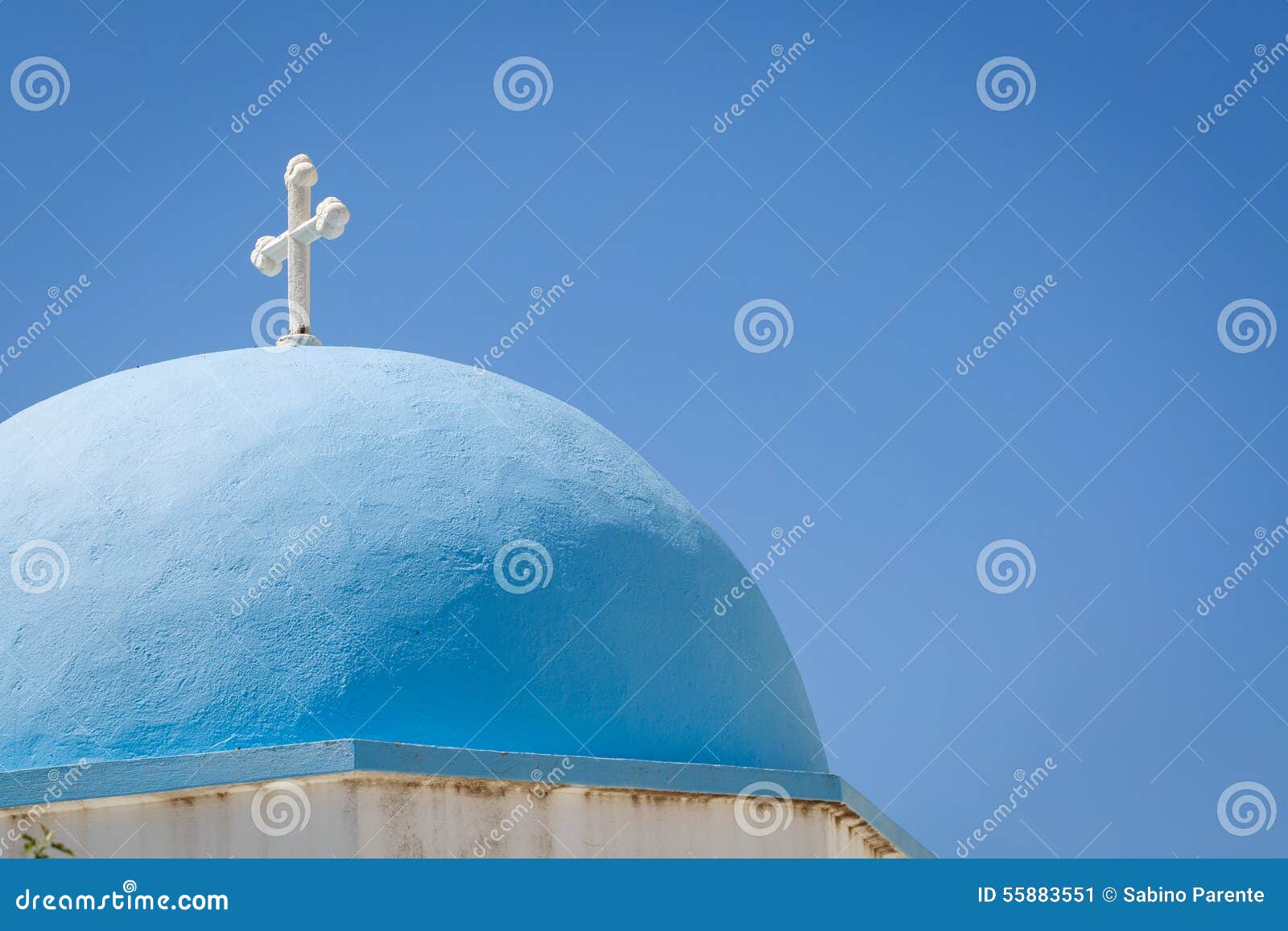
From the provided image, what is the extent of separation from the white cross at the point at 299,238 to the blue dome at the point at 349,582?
3.50 ft

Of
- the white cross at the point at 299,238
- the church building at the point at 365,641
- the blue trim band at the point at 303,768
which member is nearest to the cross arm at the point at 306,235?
the white cross at the point at 299,238

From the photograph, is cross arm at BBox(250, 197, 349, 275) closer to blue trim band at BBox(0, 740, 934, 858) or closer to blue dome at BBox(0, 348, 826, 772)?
blue dome at BBox(0, 348, 826, 772)

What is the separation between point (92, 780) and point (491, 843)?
5.33 ft

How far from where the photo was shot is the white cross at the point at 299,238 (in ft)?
35.6

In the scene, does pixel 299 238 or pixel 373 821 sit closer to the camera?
pixel 373 821

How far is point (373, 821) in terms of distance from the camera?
306 inches

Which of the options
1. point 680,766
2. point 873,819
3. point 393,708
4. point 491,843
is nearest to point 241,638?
point 393,708

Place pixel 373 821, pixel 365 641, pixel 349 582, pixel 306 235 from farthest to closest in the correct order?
1. pixel 306 235
2. pixel 349 582
3. pixel 365 641
4. pixel 373 821

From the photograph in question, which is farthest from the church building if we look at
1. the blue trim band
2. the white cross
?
the white cross

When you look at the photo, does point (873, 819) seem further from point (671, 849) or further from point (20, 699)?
point (20, 699)

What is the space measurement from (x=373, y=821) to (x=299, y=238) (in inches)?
170

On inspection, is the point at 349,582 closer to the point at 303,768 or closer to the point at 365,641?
the point at 365,641

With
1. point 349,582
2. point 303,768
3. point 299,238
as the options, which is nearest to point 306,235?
point 299,238

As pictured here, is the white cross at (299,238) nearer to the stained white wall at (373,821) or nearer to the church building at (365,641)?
the church building at (365,641)
